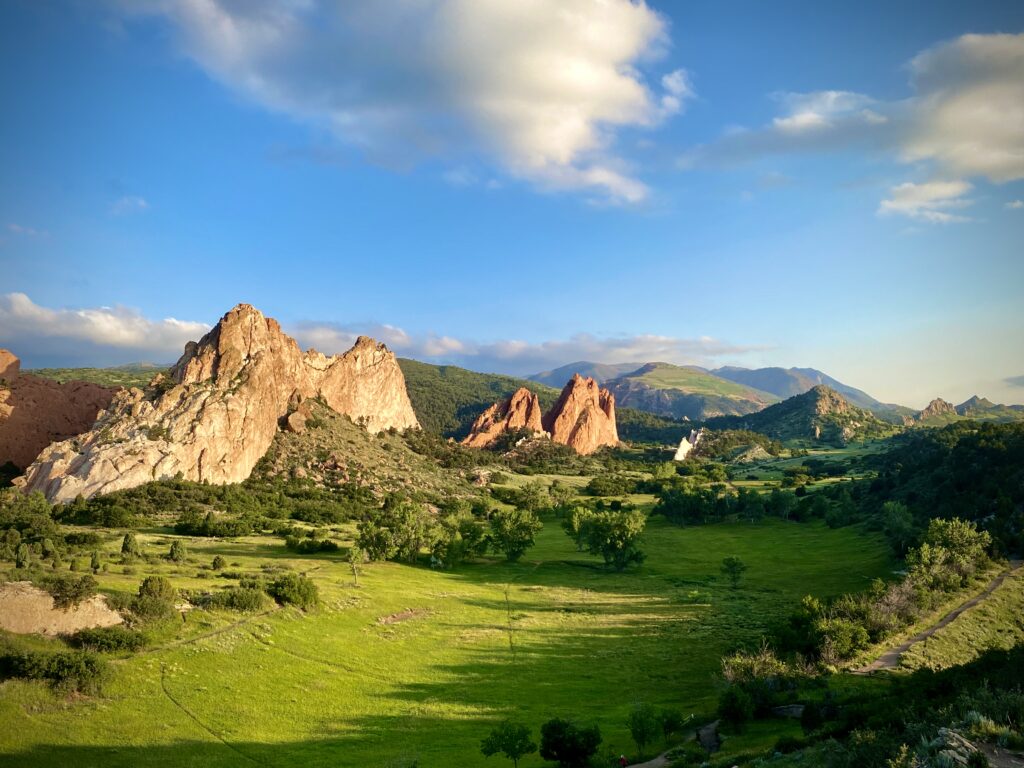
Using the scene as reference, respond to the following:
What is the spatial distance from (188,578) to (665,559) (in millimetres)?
70599

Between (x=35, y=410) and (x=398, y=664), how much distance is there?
11834 centimetres

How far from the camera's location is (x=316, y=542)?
84688 millimetres

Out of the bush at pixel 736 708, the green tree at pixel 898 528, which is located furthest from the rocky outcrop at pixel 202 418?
the green tree at pixel 898 528

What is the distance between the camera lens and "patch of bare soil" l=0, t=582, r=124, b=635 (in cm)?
4025

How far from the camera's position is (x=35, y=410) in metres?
122

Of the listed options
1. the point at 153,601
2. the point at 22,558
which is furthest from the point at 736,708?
the point at 22,558

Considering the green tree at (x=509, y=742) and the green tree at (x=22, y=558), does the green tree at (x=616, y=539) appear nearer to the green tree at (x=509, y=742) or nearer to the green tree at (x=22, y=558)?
the green tree at (x=509, y=742)

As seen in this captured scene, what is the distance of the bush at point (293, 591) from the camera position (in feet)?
188

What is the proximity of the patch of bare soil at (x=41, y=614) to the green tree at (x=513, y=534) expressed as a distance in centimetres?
5854

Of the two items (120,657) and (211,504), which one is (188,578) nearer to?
(120,657)

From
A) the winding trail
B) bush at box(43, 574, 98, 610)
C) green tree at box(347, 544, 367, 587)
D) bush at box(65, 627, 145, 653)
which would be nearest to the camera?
Answer: the winding trail

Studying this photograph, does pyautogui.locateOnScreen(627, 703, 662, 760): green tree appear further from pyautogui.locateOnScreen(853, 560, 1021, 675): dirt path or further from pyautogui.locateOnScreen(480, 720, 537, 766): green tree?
pyautogui.locateOnScreen(853, 560, 1021, 675): dirt path

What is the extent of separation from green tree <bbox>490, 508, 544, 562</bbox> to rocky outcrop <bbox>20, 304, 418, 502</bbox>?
59.6 metres

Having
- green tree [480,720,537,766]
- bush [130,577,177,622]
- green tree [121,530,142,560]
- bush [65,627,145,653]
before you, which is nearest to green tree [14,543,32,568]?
green tree [121,530,142,560]
